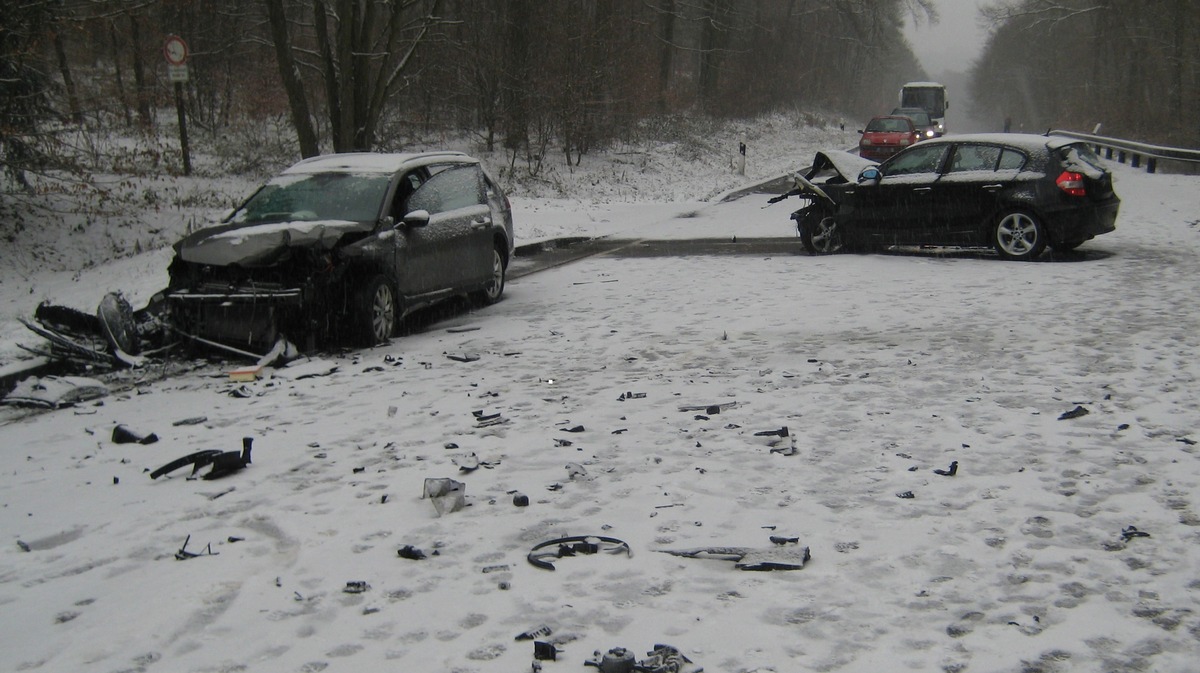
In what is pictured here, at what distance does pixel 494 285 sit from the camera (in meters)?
11.9

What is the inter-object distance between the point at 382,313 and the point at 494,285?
270cm

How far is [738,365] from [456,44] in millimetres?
21904

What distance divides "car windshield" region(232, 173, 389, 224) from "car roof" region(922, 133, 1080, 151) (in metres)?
8.28

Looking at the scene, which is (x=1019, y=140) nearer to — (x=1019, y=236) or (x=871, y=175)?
(x=1019, y=236)

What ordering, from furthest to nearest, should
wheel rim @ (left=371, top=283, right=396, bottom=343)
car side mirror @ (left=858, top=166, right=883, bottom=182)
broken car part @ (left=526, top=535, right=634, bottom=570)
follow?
car side mirror @ (left=858, top=166, right=883, bottom=182), wheel rim @ (left=371, top=283, right=396, bottom=343), broken car part @ (left=526, top=535, right=634, bottom=570)

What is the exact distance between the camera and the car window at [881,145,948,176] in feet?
45.7

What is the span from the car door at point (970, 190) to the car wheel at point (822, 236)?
1528 mm

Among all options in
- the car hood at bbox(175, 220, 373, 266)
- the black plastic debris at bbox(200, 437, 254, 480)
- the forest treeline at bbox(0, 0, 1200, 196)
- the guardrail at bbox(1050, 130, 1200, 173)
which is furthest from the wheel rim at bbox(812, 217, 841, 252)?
the guardrail at bbox(1050, 130, 1200, 173)

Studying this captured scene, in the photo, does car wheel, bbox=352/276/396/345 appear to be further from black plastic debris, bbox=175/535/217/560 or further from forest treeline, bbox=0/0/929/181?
forest treeline, bbox=0/0/929/181

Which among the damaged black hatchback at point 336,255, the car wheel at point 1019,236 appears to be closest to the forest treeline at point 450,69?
the damaged black hatchback at point 336,255

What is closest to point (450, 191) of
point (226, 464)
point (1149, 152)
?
point (226, 464)

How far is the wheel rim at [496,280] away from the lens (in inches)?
464

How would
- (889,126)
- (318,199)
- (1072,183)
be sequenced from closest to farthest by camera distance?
1. (318,199)
2. (1072,183)
3. (889,126)

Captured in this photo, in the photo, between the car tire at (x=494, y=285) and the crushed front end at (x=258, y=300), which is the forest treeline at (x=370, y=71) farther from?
the crushed front end at (x=258, y=300)
